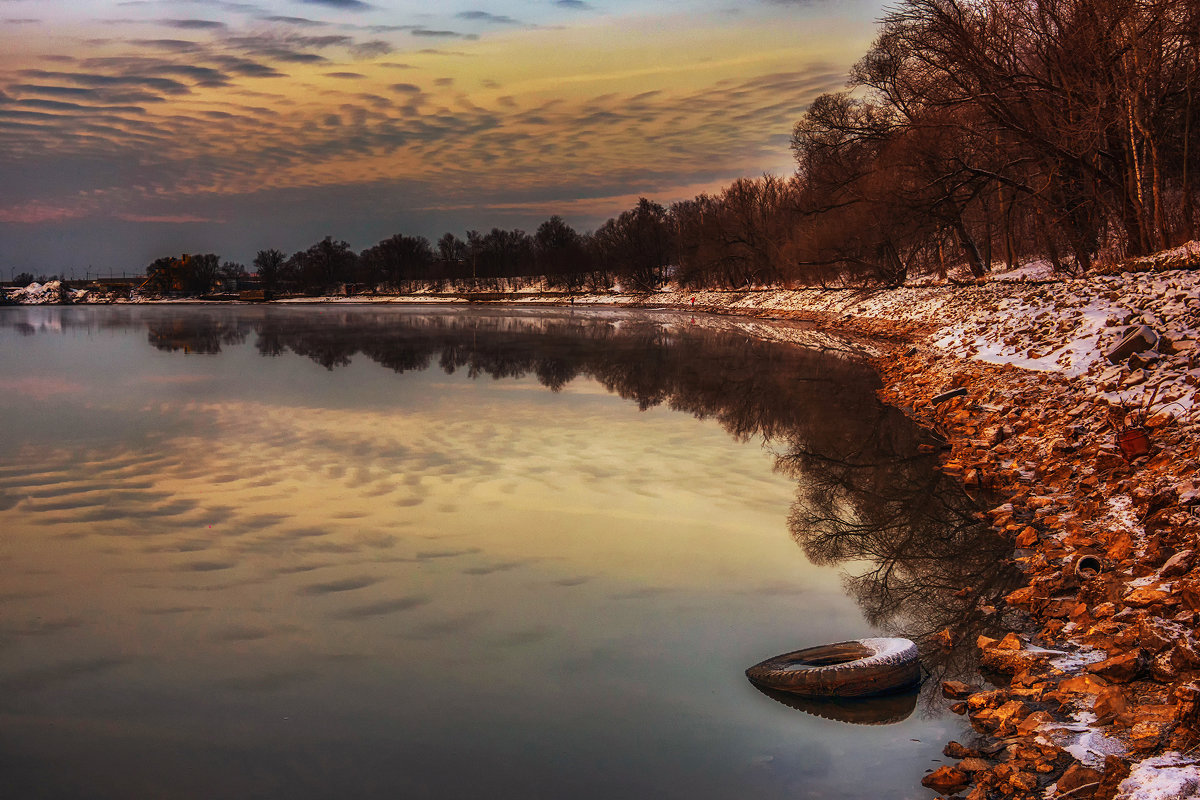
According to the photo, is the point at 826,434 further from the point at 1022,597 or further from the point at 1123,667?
the point at 1123,667

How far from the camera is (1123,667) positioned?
17.0ft

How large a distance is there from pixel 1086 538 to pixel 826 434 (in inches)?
273

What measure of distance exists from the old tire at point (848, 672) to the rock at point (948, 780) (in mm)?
1017

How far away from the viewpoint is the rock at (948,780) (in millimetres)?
4477

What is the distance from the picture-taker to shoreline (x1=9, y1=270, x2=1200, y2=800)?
447 cm

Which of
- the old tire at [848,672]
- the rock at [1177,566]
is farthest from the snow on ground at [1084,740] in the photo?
the rock at [1177,566]

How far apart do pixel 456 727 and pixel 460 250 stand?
17501 cm

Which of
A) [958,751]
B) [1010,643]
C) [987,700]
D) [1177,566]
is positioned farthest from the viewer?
[1177,566]

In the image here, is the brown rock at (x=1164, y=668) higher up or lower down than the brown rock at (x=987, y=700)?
higher up

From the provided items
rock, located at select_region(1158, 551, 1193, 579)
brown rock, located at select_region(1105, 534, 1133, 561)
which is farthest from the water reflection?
brown rock, located at select_region(1105, 534, 1133, 561)

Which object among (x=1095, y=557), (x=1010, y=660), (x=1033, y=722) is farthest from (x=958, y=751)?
(x=1095, y=557)

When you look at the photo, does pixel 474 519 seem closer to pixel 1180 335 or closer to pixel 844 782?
pixel 844 782

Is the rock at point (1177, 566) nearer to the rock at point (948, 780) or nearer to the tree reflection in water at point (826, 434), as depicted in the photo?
the tree reflection in water at point (826, 434)

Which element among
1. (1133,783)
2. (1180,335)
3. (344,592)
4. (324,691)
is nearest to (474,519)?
(344,592)
